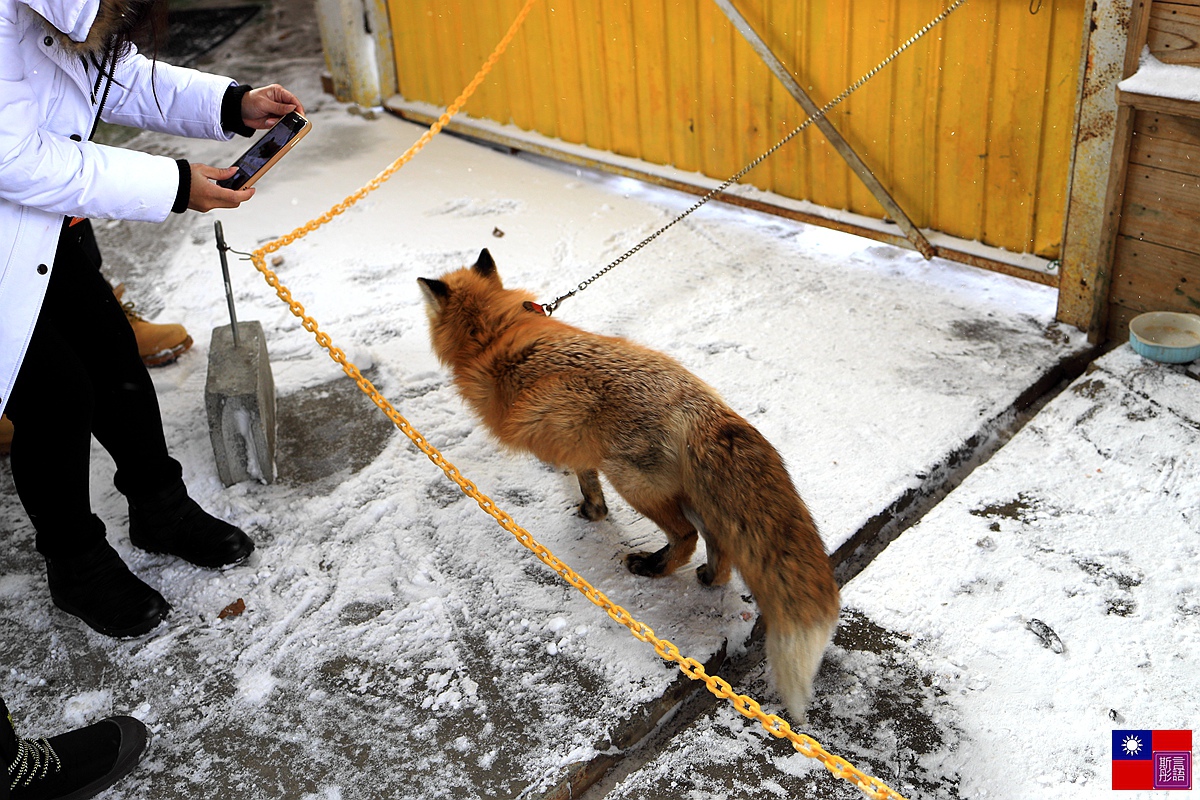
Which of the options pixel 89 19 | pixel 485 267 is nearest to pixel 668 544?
pixel 485 267

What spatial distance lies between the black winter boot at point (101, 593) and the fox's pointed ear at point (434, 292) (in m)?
Result: 1.26

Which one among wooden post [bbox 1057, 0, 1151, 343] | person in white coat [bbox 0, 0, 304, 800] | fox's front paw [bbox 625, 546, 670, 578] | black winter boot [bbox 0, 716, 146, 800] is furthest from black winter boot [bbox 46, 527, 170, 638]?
wooden post [bbox 1057, 0, 1151, 343]

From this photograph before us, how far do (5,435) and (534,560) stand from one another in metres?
2.32

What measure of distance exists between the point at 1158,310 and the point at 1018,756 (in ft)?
7.41

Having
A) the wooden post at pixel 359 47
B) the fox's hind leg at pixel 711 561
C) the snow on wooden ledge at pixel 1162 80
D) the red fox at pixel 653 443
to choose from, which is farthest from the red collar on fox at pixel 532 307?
the wooden post at pixel 359 47

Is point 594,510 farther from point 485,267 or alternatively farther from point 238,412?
point 238,412

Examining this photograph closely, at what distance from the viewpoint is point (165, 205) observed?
254 centimetres

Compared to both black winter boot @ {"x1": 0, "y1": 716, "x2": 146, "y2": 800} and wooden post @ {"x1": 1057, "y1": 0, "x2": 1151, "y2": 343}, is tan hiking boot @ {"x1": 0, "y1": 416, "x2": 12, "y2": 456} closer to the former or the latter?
black winter boot @ {"x1": 0, "y1": 716, "x2": 146, "y2": 800}

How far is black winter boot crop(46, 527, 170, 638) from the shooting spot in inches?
113

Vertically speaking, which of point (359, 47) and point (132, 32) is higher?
point (132, 32)

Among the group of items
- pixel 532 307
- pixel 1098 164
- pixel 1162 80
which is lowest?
pixel 532 307

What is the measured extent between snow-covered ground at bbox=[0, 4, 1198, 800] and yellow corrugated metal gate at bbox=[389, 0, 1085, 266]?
0.38 metres

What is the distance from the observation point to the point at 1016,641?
103 inches

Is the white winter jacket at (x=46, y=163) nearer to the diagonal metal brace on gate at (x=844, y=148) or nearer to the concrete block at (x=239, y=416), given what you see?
the concrete block at (x=239, y=416)
